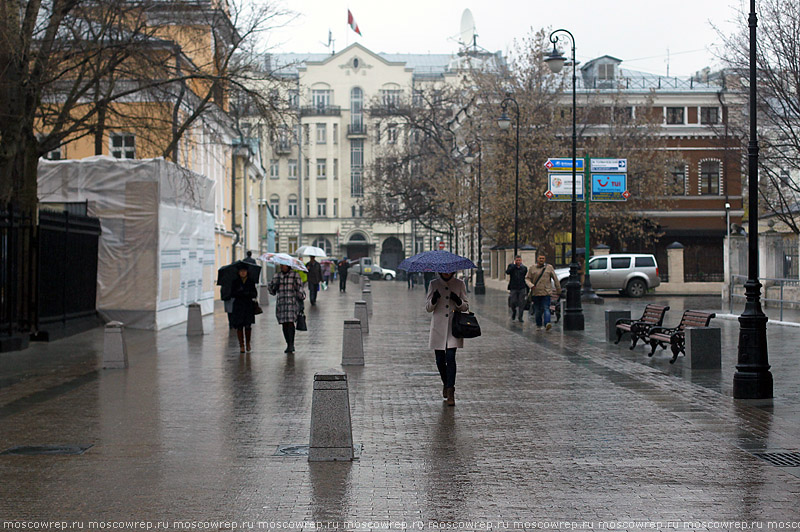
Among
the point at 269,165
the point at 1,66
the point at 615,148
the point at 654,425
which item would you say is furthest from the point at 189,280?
the point at 269,165

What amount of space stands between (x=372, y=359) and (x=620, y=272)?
26805mm

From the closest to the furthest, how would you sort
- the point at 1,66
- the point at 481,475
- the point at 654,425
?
1. the point at 481,475
2. the point at 654,425
3. the point at 1,66

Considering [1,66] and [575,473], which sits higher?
[1,66]

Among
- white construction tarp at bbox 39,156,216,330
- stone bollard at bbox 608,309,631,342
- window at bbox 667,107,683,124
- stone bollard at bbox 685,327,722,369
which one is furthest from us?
window at bbox 667,107,683,124

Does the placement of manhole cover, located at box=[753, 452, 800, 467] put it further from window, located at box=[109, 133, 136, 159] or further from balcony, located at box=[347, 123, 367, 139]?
balcony, located at box=[347, 123, 367, 139]

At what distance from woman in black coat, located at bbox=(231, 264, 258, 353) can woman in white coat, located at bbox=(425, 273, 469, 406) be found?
660 cm

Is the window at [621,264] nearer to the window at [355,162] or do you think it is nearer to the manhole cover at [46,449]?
the manhole cover at [46,449]

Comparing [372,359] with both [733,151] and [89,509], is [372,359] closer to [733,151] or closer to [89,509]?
[89,509]

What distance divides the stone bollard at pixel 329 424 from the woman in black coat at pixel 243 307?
9.36 m

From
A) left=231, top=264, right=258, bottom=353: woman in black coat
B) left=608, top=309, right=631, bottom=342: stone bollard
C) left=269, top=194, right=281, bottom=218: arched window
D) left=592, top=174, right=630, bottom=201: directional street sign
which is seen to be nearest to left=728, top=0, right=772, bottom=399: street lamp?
left=608, top=309, right=631, bottom=342: stone bollard

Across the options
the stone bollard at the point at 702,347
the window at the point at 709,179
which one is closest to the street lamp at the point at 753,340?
the stone bollard at the point at 702,347

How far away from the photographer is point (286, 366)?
50.8ft

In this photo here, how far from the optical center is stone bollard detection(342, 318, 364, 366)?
606 inches

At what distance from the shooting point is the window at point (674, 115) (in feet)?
200
